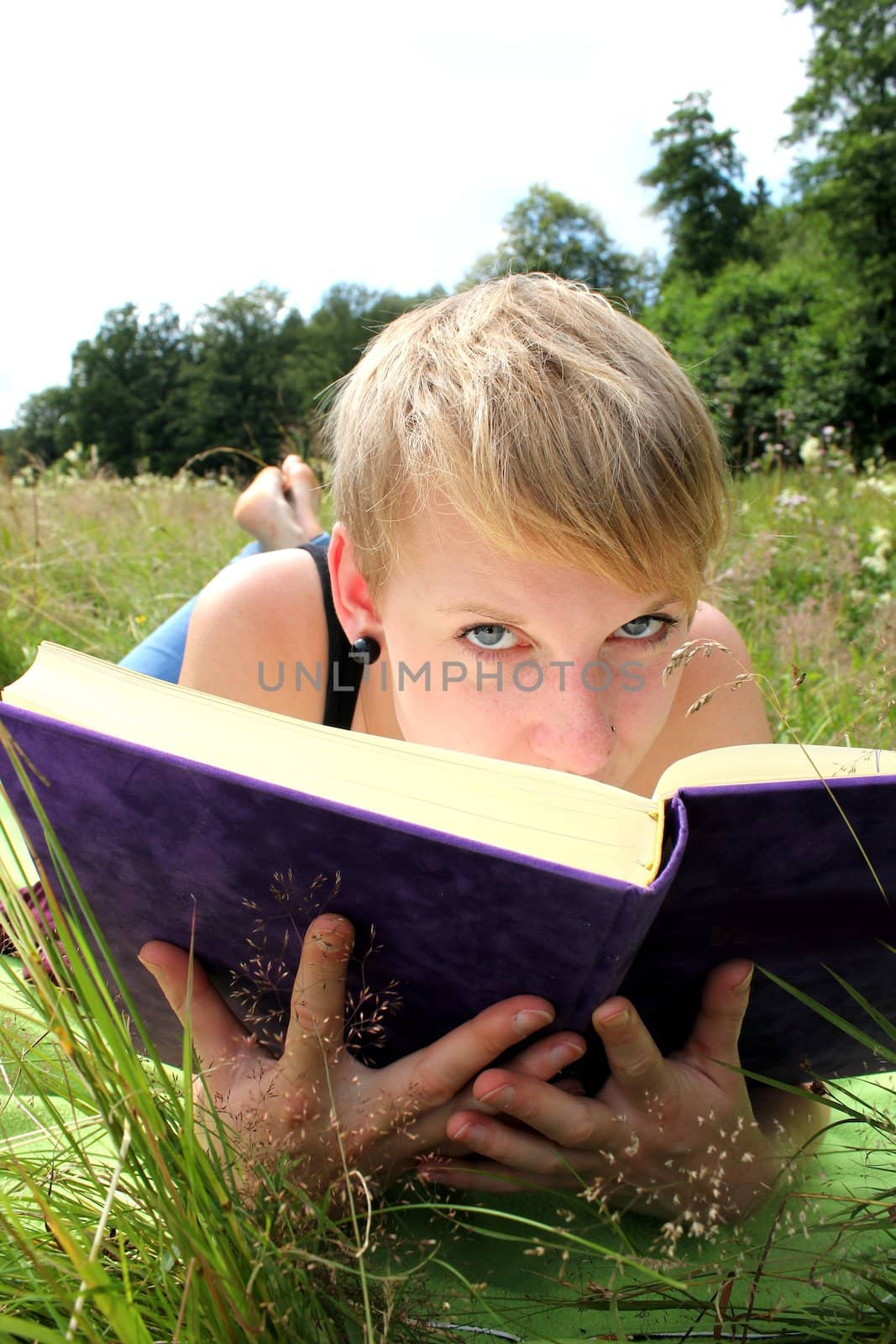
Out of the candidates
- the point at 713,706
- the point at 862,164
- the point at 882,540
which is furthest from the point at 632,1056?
the point at 862,164

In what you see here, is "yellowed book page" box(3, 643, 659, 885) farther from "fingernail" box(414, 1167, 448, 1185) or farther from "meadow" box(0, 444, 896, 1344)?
"fingernail" box(414, 1167, 448, 1185)

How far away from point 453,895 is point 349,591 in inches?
38.9

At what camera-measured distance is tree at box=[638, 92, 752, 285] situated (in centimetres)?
4225

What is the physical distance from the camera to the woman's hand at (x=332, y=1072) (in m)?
0.87

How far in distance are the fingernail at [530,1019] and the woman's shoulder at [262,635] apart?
1303mm

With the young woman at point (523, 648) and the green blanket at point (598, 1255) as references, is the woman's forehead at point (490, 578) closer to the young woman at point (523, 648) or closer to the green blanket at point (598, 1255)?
the young woman at point (523, 648)

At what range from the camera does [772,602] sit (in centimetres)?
372

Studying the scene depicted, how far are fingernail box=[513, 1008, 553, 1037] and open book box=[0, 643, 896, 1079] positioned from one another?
2 cm

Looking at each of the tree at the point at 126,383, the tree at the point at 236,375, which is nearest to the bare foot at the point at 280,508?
the tree at the point at 236,375

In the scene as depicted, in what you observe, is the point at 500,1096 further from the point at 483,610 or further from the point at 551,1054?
the point at 483,610

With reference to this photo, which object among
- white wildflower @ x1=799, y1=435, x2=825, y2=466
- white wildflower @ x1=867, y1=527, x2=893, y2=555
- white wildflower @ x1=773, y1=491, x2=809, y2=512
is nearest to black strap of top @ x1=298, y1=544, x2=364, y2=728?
white wildflower @ x1=867, y1=527, x2=893, y2=555

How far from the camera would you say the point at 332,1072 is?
975mm

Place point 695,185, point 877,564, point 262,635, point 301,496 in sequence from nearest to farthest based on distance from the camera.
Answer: point 262,635, point 301,496, point 877,564, point 695,185

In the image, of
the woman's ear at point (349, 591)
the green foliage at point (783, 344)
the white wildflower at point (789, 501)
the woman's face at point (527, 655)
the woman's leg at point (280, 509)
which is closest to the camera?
the woman's face at point (527, 655)
